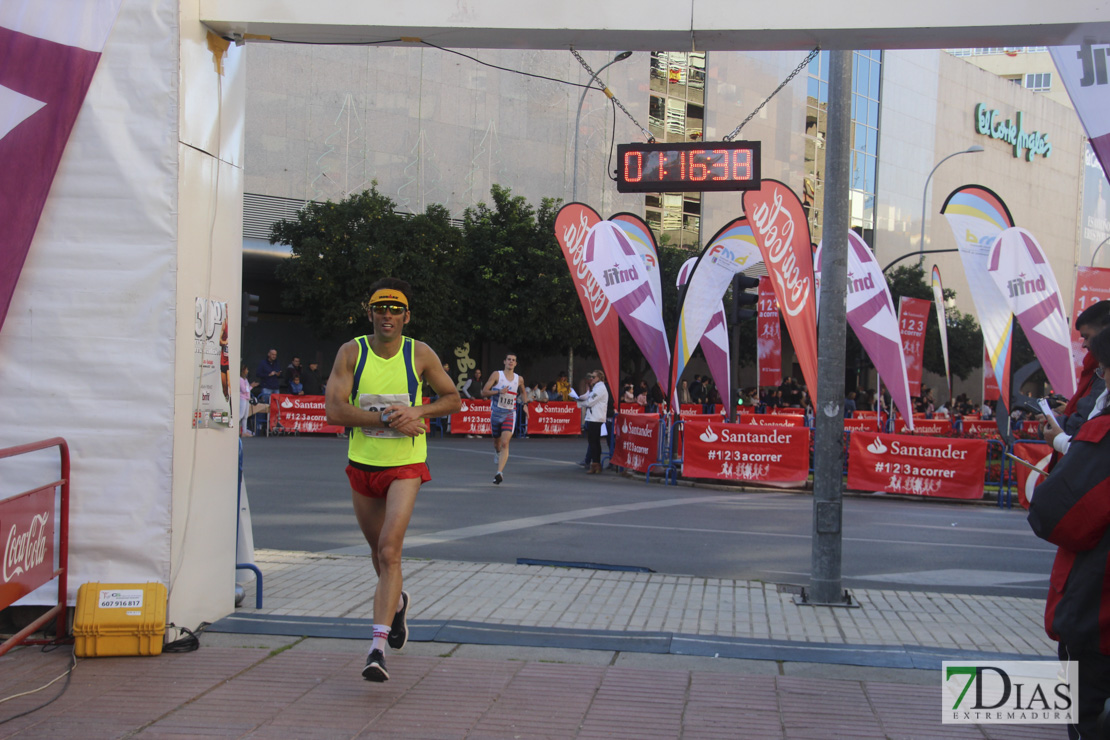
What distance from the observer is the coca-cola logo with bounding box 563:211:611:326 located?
16.2 meters

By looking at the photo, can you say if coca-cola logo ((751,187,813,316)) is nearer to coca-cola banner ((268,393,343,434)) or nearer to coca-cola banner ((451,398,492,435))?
coca-cola banner ((268,393,343,434))

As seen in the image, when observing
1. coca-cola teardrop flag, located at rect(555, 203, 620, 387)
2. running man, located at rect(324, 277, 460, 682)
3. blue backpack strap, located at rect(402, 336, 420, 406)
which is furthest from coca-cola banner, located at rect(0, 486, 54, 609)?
coca-cola teardrop flag, located at rect(555, 203, 620, 387)

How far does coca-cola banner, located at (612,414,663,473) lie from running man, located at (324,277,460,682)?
11321 millimetres

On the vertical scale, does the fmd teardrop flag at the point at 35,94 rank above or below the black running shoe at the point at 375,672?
above

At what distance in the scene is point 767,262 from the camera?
13.3 meters

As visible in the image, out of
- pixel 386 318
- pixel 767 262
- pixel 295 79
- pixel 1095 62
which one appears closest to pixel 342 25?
pixel 386 318

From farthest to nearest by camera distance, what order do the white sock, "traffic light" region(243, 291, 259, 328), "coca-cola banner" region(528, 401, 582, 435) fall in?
"coca-cola banner" region(528, 401, 582, 435)
"traffic light" region(243, 291, 259, 328)
the white sock

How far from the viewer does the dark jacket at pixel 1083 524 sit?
2945mm

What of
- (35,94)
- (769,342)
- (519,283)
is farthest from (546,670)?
(519,283)

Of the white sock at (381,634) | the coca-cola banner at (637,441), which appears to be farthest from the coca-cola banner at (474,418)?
the white sock at (381,634)

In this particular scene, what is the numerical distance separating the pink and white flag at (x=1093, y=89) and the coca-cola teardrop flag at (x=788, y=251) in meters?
7.78

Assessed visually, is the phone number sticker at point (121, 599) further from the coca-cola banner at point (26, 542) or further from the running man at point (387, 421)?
the running man at point (387, 421)

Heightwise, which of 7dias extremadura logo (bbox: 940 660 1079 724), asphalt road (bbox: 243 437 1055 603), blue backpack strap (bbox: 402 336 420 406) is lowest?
asphalt road (bbox: 243 437 1055 603)

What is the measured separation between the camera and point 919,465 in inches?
595
